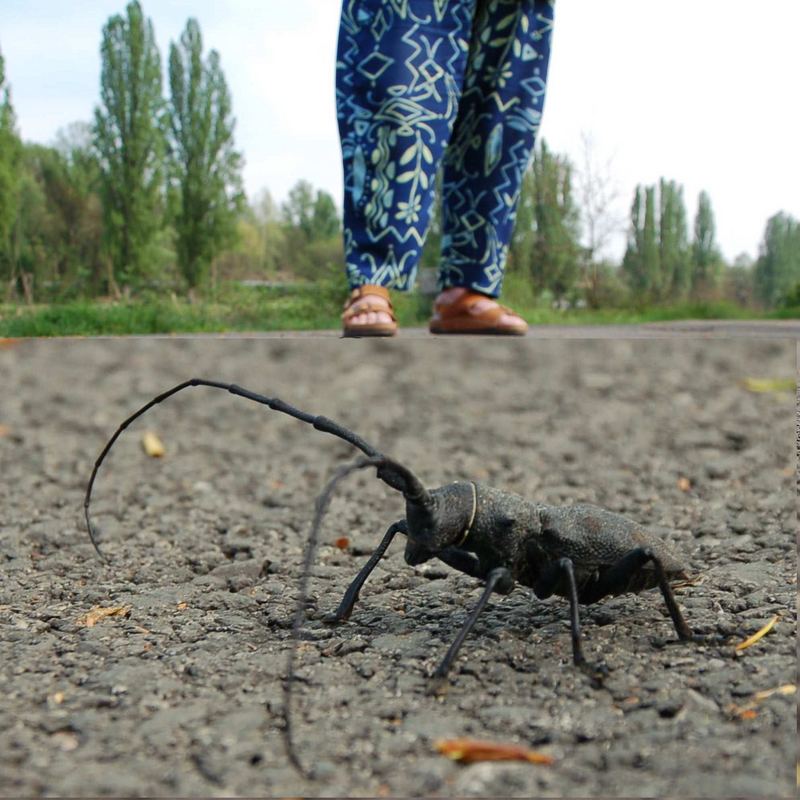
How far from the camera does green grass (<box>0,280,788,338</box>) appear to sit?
4.35 meters

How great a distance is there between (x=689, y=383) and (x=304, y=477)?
2.76m

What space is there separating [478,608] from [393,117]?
76.5 inches

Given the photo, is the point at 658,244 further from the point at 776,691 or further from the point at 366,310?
the point at 776,691

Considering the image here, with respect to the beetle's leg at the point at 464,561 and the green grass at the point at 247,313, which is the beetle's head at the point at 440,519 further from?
the green grass at the point at 247,313

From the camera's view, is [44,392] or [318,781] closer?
[318,781]

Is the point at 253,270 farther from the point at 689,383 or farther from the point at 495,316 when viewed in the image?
the point at 689,383

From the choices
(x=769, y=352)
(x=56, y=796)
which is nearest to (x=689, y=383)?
(x=769, y=352)

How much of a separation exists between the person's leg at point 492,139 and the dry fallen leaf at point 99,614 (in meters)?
1.85

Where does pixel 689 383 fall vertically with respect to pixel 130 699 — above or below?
above

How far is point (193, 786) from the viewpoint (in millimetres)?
2172

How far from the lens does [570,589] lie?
9.93 feet

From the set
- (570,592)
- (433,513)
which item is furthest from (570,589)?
(433,513)

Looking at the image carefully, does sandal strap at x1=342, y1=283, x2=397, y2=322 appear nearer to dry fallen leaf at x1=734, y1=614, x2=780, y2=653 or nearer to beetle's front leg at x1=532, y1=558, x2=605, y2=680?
beetle's front leg at x1=532, y1=558, x2=605, y2=680

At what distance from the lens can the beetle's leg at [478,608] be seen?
273cm
